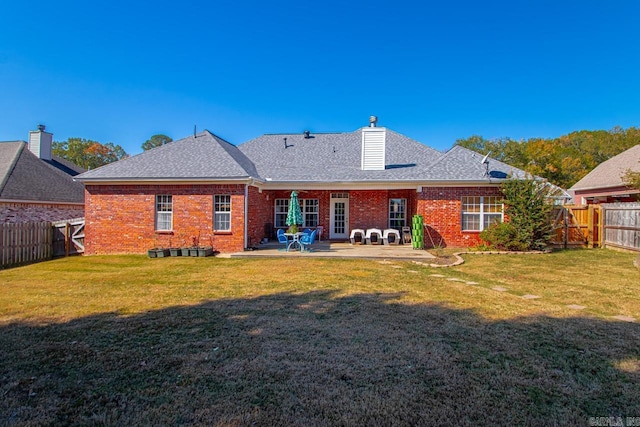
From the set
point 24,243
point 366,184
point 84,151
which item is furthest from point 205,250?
point 84,151

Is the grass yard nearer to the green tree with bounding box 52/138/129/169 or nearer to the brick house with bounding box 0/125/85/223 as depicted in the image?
the brick house with bounding box 0/125/85/223

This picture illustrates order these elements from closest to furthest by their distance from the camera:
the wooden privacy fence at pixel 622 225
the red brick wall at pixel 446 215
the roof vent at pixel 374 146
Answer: the wooden privacy fence at pixel 622 225, the red brick wall at pixel 446 215, the roof vent at pixel 374 146

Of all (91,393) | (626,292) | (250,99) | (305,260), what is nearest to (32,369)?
(91,393)

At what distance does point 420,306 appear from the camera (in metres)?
6.12

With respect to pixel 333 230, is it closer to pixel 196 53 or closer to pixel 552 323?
pixel 196 53

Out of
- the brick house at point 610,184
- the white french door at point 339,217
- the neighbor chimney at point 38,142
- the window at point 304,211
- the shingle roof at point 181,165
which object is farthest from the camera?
the neighbor chimney at point 38,142

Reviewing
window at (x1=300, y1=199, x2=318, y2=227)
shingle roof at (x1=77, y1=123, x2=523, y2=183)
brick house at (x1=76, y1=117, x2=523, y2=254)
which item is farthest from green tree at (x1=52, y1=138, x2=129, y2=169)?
window at (x1=300, y1=199, x2=318, y2=227)

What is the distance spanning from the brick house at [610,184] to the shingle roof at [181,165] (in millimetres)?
21494

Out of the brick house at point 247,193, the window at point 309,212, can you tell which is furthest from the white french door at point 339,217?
the window at point 309,212

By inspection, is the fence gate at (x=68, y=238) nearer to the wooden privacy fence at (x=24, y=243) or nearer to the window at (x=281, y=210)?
the wooden privacy fence at (x=24, y=243)

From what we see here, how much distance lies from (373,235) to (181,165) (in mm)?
9150

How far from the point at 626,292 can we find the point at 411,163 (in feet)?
35.0

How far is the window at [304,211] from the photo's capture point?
1761cm

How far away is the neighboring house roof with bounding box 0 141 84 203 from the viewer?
1611cm
